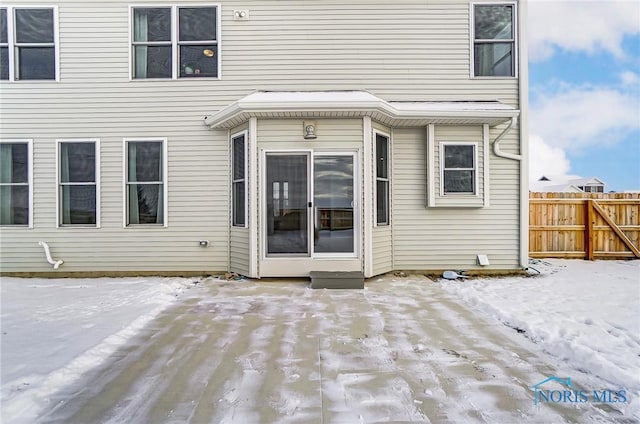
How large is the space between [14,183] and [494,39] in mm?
9278

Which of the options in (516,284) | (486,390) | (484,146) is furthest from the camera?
(484,146)

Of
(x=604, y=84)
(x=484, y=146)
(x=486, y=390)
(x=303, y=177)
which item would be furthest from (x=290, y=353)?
(x=604, y=84)

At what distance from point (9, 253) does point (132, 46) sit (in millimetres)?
4438

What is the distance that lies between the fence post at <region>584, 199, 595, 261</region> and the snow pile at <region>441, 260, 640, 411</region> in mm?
734

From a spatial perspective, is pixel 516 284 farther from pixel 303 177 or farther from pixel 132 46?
pixel 132 46

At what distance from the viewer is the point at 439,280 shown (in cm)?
602

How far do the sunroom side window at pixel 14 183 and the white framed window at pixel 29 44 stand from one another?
4.38ft

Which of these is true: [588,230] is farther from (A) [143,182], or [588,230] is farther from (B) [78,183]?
(B) [78,183]

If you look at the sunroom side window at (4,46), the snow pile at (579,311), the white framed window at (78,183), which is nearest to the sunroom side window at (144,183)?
the white framed window at (78,183)

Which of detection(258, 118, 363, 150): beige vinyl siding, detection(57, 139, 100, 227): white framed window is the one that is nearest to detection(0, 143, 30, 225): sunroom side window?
detection(57, 139, 100, 227): white framed window

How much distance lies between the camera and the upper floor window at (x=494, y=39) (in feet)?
21.2

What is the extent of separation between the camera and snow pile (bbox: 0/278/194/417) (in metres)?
2.60

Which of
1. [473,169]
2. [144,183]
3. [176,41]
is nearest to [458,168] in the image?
[473,169]

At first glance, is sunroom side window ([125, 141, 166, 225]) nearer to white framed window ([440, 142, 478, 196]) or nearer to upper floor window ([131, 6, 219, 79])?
upper floor window ([131, 6, 219, 79])
